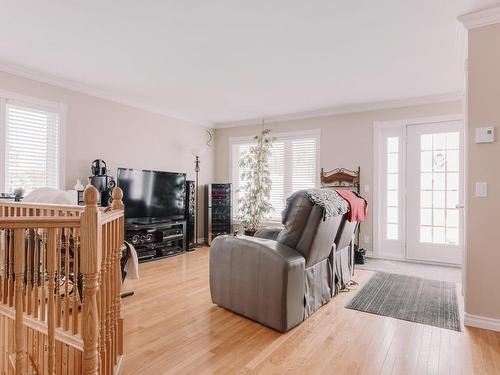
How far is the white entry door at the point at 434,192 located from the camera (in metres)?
4.71

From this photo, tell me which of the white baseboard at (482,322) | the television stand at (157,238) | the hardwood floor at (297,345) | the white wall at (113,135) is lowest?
the hardwood floor at (297,345)

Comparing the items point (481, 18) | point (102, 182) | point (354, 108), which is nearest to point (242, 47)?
point (481, 18)

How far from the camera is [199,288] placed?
12.0 feet

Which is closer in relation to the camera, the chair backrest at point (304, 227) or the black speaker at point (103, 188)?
the chair backrest at point (304, 227)

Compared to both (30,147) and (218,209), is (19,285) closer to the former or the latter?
(30,147)

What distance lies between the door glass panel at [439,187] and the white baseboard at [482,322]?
241cm

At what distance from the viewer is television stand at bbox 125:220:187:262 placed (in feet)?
16.0

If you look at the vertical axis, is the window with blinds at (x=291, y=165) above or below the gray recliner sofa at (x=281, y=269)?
above

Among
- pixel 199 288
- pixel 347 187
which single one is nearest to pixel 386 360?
pixel 199 288

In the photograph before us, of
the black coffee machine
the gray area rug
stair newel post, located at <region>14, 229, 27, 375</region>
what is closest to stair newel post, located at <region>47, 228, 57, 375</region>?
stair newel post, located at <region>14, 229, 27, 375</region>

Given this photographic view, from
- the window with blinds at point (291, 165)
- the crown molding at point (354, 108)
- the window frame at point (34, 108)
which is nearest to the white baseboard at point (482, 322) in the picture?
the crown molding at point (354, 108)

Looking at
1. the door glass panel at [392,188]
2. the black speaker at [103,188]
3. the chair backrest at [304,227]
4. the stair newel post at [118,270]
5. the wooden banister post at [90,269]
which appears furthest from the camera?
the door glass panel at [392,188]

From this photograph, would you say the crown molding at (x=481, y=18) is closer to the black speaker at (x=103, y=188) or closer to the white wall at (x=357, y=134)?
the white wall at (x=357, y=134)

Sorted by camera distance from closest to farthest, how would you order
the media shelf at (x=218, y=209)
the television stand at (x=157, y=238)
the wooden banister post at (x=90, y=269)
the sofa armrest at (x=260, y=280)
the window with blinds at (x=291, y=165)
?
the wooden banister post at (x=90, y=269)
the sofa armrest at (x=260, y=280)
the television stand at (x=157, y=238)
the window with blinds at (x=291, y=165)
the media shelf at (x=218, y=209)
